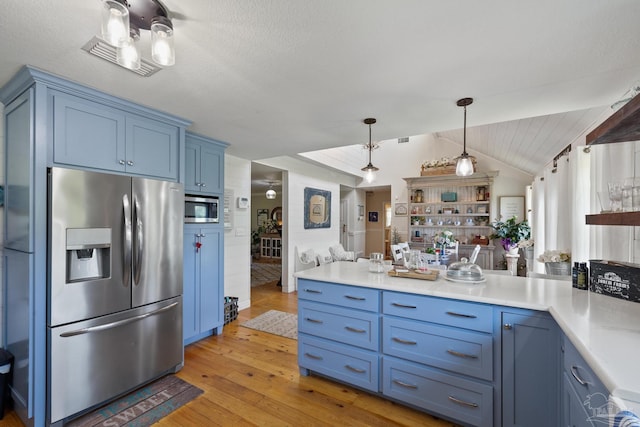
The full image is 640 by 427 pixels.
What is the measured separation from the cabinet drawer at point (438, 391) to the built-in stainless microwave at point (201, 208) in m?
2.39

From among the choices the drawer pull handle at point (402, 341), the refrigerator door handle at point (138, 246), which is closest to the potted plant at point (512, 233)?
the drawer pull handle at point (402, 341)

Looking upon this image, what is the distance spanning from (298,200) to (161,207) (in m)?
3.51

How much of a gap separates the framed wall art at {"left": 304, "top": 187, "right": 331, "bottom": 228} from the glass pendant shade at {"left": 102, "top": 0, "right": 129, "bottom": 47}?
194 inches

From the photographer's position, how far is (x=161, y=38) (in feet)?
4.05

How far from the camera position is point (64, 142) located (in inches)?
75.8

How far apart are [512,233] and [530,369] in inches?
197

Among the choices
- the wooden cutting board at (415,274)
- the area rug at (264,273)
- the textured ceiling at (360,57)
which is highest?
the textured ceiling at (360,57)

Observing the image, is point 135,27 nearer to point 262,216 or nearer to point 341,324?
point 341,324

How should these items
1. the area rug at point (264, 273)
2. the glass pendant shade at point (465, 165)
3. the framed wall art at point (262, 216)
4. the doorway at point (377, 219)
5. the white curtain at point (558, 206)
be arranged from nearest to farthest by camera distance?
the glass pendant shade at point (465, 165) → the white curtain at point (558, 206) → the area rug at point (264, 273) → the doorway at point (377, 219) → the framed wall art at point (262, 216)

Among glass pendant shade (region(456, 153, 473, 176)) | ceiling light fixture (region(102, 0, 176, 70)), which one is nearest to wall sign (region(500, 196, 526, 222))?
glass pendant shade (region(456, 153, 473, 176))

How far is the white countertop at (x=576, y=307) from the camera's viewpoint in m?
0.94

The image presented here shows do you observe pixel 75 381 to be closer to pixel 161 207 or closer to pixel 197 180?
pixel 161 207

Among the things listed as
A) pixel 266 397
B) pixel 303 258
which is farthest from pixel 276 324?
pixel 303 258

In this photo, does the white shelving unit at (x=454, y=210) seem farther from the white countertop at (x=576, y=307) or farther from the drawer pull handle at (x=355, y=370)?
the drawer pull handle at (x=355, y=370)
